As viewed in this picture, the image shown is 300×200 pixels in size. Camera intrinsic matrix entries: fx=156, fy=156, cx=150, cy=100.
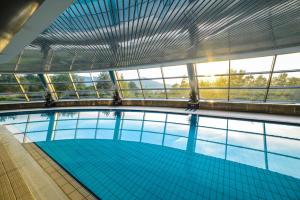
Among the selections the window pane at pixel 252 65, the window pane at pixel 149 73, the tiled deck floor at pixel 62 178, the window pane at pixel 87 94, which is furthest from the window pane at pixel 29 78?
the window pane at pixel 252 65

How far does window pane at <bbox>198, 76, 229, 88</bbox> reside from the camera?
9383 millimetres

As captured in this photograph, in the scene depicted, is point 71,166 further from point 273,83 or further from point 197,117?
point 273,83

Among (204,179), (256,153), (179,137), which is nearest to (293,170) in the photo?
(256,153)

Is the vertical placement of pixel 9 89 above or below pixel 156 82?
below

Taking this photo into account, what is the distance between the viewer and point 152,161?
15.0 feet

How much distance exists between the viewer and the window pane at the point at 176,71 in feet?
33.5

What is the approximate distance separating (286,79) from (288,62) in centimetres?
83

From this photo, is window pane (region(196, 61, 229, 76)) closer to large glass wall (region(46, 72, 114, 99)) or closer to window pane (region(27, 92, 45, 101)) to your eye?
large glass wall (region(46, 72, 114, 99))

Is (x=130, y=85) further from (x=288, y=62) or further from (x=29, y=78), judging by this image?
(x=288, y=62)

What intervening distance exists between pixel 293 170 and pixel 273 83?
5628 millimetres

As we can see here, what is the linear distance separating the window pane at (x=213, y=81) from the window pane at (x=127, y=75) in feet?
15.3

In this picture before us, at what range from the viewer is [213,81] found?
963 centimetres

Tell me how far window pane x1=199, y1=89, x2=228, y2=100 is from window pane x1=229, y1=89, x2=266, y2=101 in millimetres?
341

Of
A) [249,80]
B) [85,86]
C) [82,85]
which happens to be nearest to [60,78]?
[82,85]
